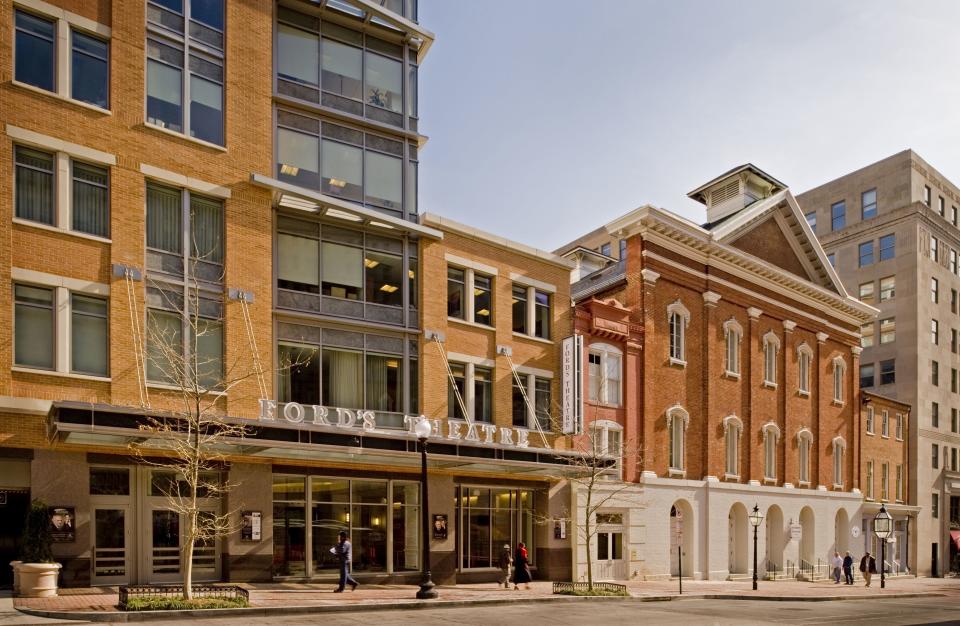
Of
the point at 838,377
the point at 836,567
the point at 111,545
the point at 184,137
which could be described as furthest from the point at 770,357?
the point at 111,545

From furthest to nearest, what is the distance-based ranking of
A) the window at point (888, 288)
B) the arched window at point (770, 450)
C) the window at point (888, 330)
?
the window at point (888, 288)
the window at point (888, 330)
the arched window at point (770, 450)

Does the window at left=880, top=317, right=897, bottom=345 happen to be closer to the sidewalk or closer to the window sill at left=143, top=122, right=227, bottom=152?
the sidewalk

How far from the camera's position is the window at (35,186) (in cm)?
2166

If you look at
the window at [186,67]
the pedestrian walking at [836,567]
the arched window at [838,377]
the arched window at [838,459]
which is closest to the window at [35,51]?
the window at [186,67]

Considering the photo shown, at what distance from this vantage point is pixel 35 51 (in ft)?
72.8

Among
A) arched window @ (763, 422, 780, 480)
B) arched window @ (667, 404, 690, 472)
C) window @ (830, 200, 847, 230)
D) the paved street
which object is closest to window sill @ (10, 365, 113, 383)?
the paved street

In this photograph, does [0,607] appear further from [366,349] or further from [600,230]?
[600,230]

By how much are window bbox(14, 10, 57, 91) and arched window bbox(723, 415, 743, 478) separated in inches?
1272

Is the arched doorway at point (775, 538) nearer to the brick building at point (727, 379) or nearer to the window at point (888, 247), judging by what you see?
the brick building at point (727, 379)

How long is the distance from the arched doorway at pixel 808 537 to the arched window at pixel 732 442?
7.38 meters

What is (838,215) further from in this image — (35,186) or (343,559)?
(35,186)

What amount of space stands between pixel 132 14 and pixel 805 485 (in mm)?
40540

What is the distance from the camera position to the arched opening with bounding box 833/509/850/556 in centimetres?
4959

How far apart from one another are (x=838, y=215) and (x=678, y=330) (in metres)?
35.1
